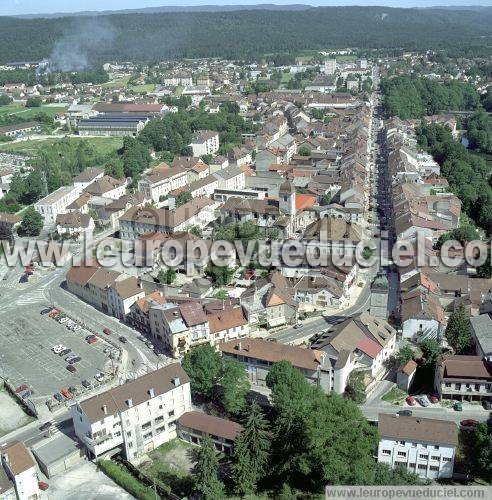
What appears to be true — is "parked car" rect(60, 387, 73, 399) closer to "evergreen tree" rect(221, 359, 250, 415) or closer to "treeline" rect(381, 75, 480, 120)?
"evergreen tree" rect(221, 359, 250, 415)

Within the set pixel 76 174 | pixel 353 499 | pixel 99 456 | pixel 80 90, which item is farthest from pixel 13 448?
pixel 80 90

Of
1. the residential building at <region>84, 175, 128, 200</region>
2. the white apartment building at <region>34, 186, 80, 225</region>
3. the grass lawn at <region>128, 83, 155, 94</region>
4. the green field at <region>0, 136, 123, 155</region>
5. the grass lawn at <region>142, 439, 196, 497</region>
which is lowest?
the grass lawn at <region>142, 439, 196, 497</region>

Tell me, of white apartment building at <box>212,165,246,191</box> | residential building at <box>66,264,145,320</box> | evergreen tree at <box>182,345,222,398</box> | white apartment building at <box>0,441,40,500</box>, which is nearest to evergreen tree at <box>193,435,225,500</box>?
evergreen tree at <box>182,345,222,398</box>

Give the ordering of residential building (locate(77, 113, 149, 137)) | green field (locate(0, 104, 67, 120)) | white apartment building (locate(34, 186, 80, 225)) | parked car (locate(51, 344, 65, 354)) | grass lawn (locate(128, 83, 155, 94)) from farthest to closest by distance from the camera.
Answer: grass lawn (locate(128, 83, 155, 94)), green field (locate(0, 104, 67, 120)), residential building (locate(77, 113, 149, 137)), white apartment building (locate(34, 186, 80, 225)), parked car (locate(51, 344, 65, 354))

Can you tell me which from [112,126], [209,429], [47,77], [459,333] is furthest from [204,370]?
[47,77]

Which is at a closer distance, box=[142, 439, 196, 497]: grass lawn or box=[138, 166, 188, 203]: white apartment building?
box=[142, 439, 196, 497]: grass lawn

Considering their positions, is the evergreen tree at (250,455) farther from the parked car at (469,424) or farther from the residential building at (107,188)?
the residential building at (107,188)

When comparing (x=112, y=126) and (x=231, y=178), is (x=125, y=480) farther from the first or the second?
(x=112, y=126)
